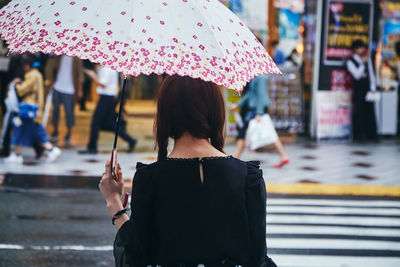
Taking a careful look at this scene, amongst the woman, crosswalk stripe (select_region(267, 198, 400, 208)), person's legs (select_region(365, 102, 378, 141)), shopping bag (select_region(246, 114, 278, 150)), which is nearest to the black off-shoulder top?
the woman

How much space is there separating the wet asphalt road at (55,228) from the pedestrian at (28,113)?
82.2 inches

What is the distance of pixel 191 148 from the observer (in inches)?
111

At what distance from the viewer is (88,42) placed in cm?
297

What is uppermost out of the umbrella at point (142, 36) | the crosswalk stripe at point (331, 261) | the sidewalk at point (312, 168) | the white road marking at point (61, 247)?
the umbrella at point (142, 36)

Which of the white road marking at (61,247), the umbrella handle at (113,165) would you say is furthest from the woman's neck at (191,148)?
the white road marking at (61,247)

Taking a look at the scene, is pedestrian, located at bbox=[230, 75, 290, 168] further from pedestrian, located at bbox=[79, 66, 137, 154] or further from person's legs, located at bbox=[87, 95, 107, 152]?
person's legs, located at bbox=[87, 95, 107, 152]

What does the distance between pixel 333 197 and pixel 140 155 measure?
4.02 meters

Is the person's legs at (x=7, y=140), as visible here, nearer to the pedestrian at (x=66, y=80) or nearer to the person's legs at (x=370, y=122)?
the pedestrian at (x=66, y=80)

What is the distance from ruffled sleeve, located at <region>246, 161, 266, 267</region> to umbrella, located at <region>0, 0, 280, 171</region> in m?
0.42

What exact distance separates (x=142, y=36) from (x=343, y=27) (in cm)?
1235

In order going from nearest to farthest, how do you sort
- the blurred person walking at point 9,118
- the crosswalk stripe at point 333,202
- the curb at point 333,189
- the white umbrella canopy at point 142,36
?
the white umbrella canopy at point 142,36, the crosswalk stripe at point 333,202, the curb at point 333,189, the blurred person walking at point 9,118

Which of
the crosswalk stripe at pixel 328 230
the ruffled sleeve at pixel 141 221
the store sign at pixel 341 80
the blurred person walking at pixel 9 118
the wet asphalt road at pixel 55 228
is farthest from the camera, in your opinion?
the store sign at pixel 341 80

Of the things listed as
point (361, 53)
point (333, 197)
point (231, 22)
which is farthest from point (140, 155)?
point (231, 22)

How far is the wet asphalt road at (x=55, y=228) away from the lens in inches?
242
